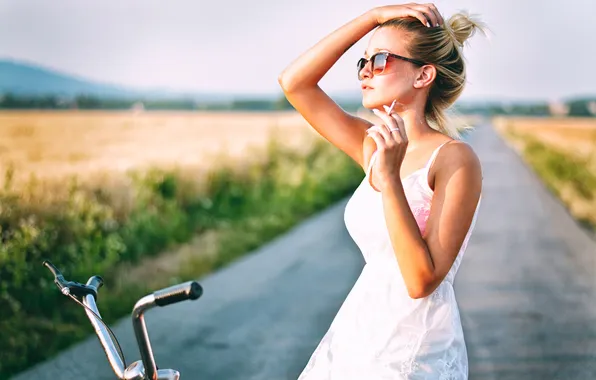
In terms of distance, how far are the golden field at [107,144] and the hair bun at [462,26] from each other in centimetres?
785

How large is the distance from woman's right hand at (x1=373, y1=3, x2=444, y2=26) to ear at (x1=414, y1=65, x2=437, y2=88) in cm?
12

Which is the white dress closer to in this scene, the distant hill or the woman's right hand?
the woman's right hand

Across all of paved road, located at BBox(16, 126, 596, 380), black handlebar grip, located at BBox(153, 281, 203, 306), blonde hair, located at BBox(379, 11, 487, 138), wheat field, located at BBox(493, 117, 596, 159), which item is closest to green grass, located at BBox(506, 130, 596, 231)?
wheat field, located at BBox(493, 117, 596, 159)

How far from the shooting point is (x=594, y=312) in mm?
7000

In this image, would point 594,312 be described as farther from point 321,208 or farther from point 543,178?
point 543,178

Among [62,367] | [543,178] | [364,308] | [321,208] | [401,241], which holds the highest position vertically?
[401,241]

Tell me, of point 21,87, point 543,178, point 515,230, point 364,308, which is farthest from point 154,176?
point 21,87

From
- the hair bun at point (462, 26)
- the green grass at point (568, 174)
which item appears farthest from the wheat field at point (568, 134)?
the hair bun at point (462, 26)

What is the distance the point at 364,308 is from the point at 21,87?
97.2 feet

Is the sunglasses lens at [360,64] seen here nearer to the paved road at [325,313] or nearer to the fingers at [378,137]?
the fingers at [378,137]

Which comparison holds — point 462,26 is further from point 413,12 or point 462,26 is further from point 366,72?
point 366,72

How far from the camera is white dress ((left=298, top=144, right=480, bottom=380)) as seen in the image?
203cm

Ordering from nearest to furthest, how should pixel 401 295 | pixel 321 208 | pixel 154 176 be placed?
pixel 401 295, pixel 154 176, pixel 321 208

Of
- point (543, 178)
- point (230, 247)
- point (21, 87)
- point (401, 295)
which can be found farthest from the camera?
point (21, 87)
